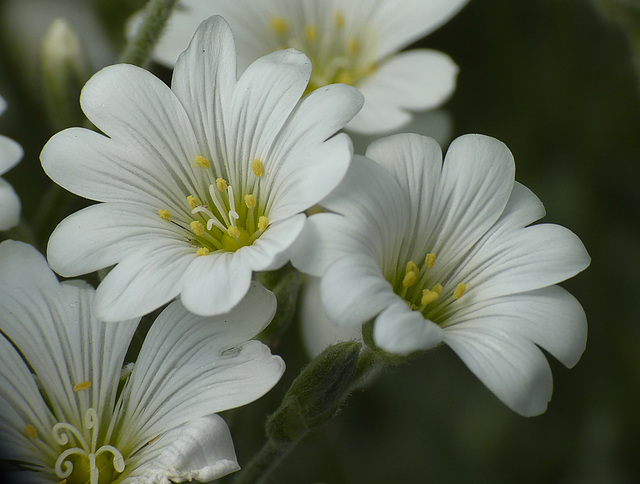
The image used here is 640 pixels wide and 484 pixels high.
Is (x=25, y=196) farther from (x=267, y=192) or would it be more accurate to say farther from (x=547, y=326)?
(x=547, y=326)

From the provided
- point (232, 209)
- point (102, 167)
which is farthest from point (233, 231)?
point (102, 167)

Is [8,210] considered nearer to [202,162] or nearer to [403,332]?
[202,162]

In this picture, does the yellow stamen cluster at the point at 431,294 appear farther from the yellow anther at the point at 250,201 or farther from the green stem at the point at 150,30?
the green stem at the point at 150,30

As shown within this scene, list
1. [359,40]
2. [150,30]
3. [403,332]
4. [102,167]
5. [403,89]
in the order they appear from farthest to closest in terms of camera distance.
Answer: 1. [359,40]
2. [403,89]
3. [150,30]
4. [102,167]
5. [403,332]

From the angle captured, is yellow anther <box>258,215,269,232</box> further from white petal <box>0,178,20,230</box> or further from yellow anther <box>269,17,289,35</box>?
yellow anther <box>269,17,289,35</box>

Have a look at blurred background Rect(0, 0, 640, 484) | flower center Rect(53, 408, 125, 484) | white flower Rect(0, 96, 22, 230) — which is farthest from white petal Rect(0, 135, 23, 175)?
blurred background Rect(0, 0, 640, 484)

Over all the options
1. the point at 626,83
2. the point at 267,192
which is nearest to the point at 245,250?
the point at 267,192
